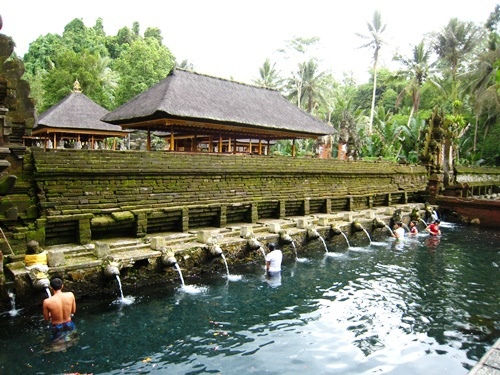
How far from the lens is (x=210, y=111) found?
15.7m

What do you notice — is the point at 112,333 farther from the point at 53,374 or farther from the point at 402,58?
the point at 402,58

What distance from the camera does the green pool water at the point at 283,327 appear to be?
21.3ft

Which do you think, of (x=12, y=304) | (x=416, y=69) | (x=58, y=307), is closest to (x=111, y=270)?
(x=58, y=307)

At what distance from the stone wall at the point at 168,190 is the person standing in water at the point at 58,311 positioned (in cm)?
295

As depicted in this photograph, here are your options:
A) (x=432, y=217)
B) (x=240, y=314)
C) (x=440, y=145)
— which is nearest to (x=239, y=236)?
(x=240, y=314)

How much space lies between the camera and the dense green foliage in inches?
1198

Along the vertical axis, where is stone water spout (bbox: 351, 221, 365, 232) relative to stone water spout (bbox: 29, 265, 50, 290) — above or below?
below

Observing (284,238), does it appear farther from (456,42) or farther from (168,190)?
(456,42)

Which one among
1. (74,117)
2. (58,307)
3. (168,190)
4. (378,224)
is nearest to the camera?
(58,307)

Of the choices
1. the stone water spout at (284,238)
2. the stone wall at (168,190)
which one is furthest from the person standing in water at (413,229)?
the stone water spout at (284,238)

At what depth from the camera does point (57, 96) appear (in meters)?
28.5

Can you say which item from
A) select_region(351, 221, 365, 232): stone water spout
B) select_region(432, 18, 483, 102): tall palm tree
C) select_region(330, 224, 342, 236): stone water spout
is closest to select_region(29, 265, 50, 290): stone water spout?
select_region(330, 224, 342, 236): stone water spout

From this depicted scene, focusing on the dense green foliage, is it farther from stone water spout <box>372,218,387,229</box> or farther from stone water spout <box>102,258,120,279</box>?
stone water spout <box>102,258,120,279</box>

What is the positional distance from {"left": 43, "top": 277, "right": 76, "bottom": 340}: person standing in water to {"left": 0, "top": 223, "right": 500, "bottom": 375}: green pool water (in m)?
0.26
